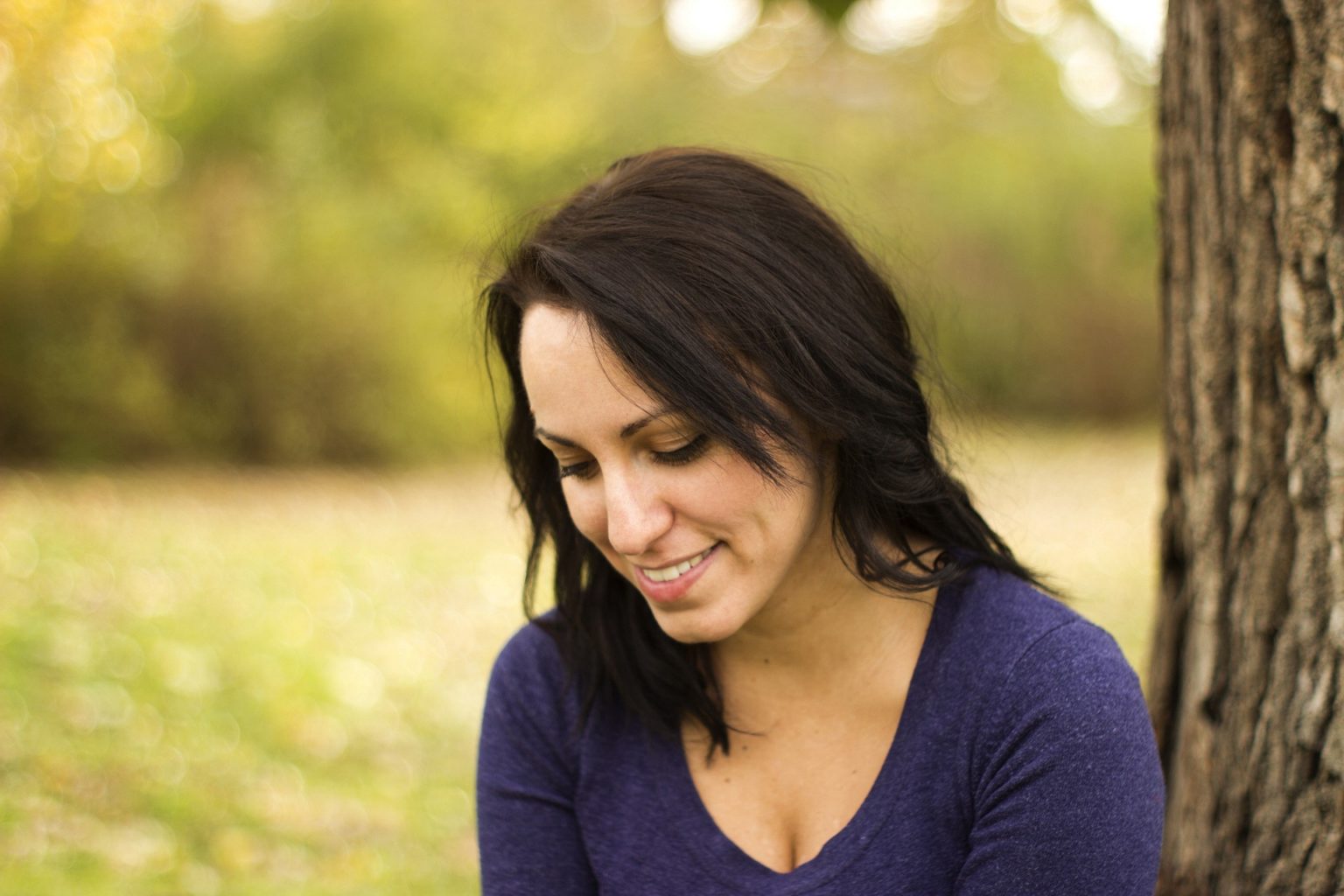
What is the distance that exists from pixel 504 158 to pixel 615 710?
38.2ft

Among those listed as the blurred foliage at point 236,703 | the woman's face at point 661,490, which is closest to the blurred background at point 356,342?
the blurred foliage at point 236,703

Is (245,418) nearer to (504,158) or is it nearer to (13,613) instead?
(504,158)

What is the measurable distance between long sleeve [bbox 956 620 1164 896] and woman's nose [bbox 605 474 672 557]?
0.54 metres

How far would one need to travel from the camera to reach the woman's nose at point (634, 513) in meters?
1.72

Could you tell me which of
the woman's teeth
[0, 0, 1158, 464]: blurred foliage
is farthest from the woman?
[0, 0, 1158, 464]: blurred foliage

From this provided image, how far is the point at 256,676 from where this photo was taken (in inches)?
211

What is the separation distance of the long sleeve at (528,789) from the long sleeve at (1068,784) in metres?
0.65

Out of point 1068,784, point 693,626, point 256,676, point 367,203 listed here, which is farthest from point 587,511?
point 367,203

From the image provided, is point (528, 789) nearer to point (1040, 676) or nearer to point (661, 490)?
point (661, 490)

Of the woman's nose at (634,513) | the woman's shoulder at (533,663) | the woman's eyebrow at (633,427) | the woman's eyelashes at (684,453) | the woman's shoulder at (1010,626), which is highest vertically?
the woman's eyebrow at (633,427)

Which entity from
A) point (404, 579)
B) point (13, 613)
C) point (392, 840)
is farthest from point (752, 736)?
point (404, 579)

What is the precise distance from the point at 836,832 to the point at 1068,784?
0.35 meters

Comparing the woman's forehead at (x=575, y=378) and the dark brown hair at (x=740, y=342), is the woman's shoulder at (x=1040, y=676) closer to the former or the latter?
the dark brown hair at (x=740, y=342)

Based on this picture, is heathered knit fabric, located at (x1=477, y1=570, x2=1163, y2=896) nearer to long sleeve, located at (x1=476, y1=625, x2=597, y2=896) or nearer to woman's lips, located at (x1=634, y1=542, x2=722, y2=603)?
long sleeve, located at (x1=476, y1=625, x2=597, y2=896)
